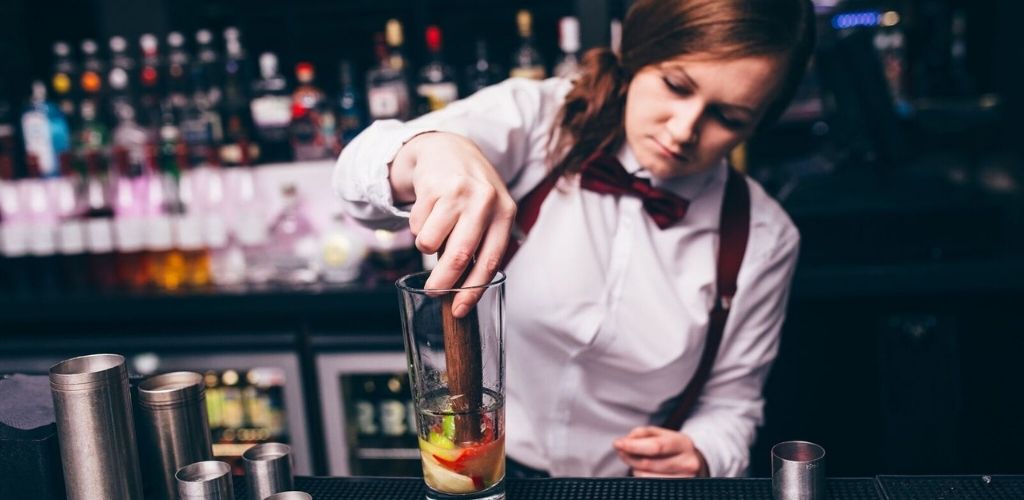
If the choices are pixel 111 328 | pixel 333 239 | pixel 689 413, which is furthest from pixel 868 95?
pixel 111 328

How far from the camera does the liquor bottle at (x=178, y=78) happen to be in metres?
2.55

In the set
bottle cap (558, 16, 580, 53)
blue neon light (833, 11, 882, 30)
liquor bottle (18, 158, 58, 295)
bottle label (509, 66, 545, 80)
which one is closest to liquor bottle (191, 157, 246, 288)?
liquor bottle (18, 158, 58, 295)

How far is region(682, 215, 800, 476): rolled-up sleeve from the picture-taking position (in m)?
1.35

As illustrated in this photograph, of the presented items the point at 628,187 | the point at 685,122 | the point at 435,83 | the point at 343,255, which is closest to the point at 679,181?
the point at 628,187

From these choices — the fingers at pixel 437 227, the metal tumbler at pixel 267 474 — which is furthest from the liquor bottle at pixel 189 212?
the fingers at pixel 437 227

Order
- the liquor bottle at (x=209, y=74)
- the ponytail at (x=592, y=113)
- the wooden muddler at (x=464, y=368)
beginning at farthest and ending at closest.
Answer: the liquor bottle at (x=209, y=74) < the ponytail at (x=592, y=113) < the wooden muddler at (x=464, y=368)

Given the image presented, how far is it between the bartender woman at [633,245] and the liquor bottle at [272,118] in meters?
1.29

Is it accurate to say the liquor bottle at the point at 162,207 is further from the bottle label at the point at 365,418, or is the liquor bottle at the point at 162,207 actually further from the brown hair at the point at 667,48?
the brown hair at the point at 667,48

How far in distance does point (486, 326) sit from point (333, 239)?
1.68 metres

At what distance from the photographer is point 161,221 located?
7.78ft

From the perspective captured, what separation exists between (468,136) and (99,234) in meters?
1.58

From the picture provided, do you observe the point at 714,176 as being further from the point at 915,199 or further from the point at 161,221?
the point at 161,221

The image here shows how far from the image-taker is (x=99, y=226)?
240cm

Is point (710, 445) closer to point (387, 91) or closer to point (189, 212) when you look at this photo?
point (387, 91)
